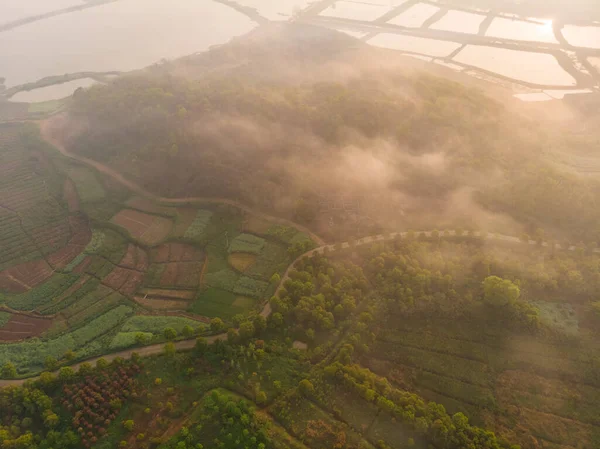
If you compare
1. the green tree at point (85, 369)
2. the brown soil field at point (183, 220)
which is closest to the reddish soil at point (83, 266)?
the brown soil field at point (183, 220)

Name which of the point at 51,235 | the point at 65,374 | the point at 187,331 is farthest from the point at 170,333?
the point at 51,235

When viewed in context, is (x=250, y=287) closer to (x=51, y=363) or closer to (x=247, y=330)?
(x=247, y=330)

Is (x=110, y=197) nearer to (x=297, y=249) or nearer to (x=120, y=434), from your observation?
(x=297, y=249)

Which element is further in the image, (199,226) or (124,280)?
(199,226)

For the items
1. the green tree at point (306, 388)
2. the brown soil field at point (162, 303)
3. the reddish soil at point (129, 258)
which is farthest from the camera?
the reddish soil at point (129, 258)

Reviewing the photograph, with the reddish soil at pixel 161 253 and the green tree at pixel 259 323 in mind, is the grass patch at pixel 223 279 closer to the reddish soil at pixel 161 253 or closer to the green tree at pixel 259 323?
the reddish soil at pixel 161 253
